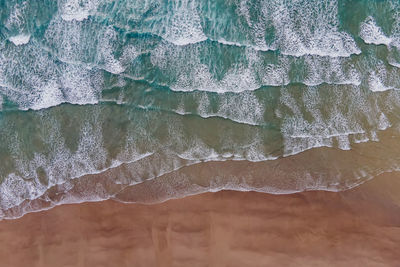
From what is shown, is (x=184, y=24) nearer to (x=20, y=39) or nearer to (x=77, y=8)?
(x=77, y=8)

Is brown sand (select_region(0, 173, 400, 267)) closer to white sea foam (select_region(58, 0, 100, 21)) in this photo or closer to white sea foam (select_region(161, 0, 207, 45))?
white sea foam (select_region(161, 0, 207, 45))

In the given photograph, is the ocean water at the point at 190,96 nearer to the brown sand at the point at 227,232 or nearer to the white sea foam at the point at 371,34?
the white sea foam at the point at 371,34

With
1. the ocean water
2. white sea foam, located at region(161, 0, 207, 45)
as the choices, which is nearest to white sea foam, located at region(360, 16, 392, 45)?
the ocean water

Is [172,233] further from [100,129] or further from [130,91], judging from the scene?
[130,91]

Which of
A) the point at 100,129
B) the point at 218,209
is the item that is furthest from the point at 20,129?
the point at 218,209

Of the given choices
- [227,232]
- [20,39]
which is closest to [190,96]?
[227,232]

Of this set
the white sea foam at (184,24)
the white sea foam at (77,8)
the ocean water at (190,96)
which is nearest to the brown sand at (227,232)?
the ocean water at (190,96)
